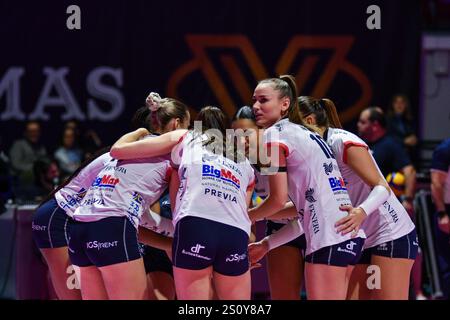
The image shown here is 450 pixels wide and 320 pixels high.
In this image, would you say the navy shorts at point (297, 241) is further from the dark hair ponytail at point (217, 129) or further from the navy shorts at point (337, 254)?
the dark hair ponytail at point (217, 129)

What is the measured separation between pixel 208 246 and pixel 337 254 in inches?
29.0

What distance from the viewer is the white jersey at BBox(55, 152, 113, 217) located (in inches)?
234

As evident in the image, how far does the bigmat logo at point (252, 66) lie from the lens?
12.3 m

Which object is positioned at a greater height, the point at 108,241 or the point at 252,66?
the point at 252,66

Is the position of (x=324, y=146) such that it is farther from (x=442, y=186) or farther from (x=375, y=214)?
(x=442, y=186)

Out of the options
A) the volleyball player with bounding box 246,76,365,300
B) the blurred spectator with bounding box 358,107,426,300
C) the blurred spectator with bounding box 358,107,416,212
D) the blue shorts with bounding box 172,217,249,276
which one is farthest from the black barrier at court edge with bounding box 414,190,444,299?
the blue shorts with bounding box 172,217,249,276

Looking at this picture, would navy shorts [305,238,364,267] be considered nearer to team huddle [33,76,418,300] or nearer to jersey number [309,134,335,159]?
team huddle [33,76,418,300]

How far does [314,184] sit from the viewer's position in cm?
505

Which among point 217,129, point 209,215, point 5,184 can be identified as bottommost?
point 5,184

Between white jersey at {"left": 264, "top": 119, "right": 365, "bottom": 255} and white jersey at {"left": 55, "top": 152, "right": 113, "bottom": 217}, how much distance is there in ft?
4.50

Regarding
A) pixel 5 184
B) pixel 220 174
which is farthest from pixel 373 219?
pixel 5 184

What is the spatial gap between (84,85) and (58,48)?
0.62 meters
